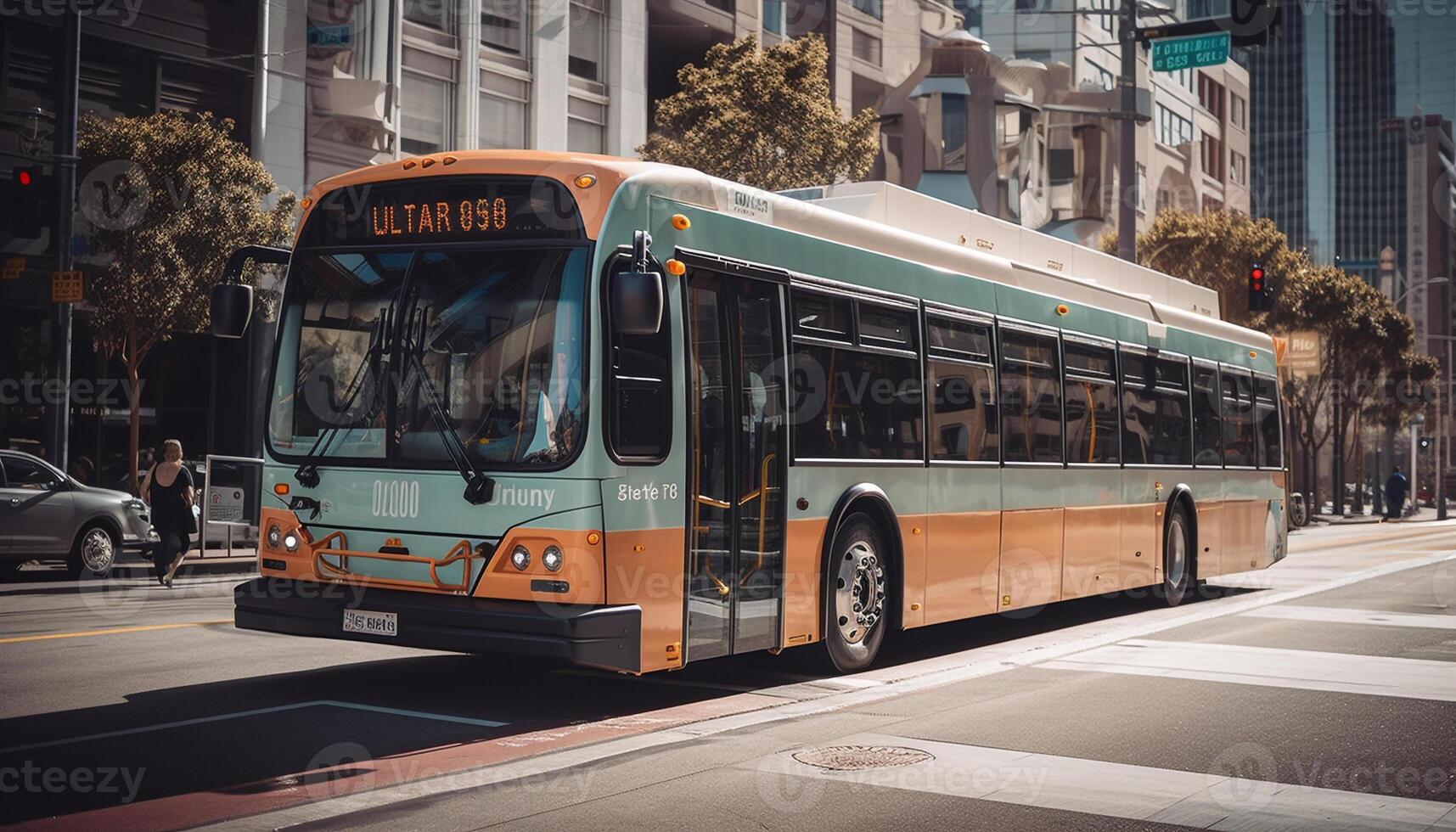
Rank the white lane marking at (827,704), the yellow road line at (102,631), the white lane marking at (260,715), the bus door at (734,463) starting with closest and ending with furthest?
the white lane marking at (827,704) < the white lane marking at (260,715) < the bus door at (734,463) < the yellow road line at (102,631)

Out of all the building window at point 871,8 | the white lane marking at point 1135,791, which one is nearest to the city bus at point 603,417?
the white lane marking at point 1135,791

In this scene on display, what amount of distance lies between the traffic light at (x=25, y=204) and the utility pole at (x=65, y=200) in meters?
0.43

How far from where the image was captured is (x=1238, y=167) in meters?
87.4

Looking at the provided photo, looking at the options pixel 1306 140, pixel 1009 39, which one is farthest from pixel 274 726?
pixel 1306 140

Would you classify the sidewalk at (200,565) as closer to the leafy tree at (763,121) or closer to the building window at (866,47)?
the leafy tree at (763,121)

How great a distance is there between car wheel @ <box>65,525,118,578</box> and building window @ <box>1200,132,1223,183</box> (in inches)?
2813

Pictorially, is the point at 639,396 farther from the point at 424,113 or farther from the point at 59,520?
the point at 424,113

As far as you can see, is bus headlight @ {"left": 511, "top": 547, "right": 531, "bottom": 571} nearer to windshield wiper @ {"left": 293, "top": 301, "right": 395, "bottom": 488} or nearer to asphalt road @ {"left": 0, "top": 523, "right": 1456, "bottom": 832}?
asphalt road @ {"left": 0, "top": 523, "right": 1456, "bottom": 832}

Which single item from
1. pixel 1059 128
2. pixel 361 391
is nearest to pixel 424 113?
pixel 361 391

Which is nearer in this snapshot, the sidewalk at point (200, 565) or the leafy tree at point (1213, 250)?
the sidewalk at point (200, 565)

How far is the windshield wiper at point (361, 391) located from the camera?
30.2 feet

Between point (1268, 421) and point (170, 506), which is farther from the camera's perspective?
point (1268, 421)

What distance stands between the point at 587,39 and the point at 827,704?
93.6 ft

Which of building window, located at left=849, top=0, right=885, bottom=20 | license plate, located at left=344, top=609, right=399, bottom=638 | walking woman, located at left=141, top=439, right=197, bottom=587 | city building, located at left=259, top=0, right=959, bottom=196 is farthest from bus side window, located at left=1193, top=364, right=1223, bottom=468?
building window, located at left=849, top=0, right=885, bottom=20
